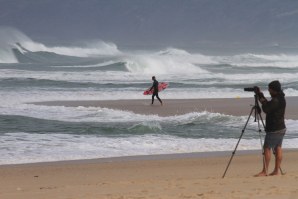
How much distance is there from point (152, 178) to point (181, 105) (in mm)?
13974

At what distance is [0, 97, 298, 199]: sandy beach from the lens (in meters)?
A: 8.97

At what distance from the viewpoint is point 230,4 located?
546ft

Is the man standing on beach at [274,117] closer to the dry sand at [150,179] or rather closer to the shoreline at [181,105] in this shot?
the dry sand at [150,179]

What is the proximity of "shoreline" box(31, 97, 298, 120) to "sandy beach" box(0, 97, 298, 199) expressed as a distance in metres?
8.08

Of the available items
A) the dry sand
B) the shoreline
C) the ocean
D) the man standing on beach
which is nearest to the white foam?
the ocean

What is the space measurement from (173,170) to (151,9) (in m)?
160

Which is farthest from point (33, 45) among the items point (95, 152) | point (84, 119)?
point (95, 152)

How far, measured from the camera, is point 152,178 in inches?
440

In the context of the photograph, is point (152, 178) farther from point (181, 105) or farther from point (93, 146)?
point (181, 105)

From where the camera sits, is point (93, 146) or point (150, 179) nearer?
point (150, 179)

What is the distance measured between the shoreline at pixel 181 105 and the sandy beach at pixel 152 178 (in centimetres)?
808

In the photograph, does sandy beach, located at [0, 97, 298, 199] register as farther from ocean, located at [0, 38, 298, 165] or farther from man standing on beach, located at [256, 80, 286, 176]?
ocean, located at [0, 38, 298, 165]

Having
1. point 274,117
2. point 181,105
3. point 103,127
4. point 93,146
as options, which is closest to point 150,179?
point 274,117

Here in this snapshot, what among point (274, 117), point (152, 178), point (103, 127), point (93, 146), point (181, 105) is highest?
point (274, 117)
